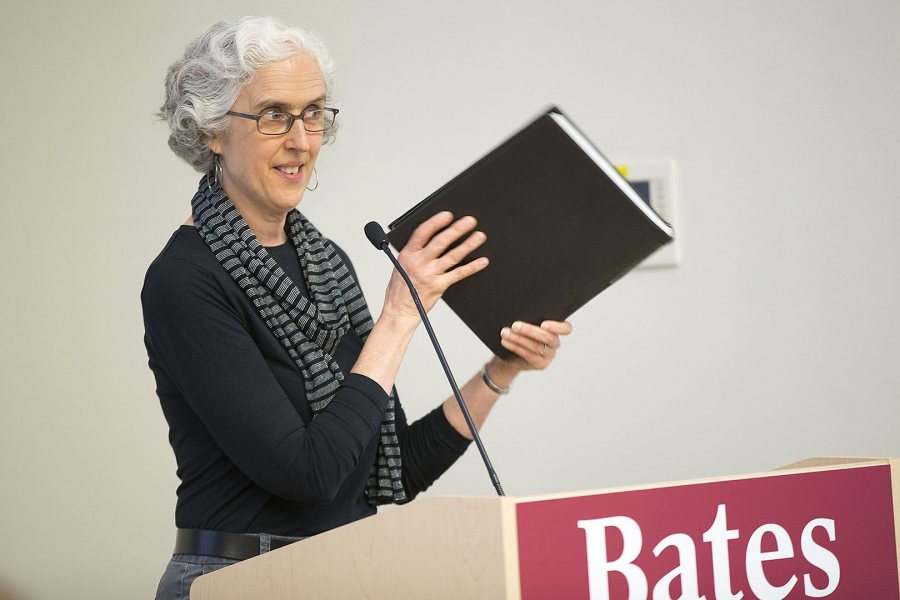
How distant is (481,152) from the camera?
2.73 m

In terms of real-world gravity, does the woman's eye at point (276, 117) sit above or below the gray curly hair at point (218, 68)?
below

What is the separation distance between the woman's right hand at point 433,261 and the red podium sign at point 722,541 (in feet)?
1.58

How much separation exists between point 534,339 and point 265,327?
0.41 meters

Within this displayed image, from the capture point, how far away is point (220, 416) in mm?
1223

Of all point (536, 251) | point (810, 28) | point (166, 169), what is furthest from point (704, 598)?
point (810, 28)

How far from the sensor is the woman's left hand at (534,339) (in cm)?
143

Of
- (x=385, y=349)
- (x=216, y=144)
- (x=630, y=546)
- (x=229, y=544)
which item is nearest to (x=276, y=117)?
(x=216, y=144)

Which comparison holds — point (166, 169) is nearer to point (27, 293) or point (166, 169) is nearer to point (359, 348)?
point (27, 293)

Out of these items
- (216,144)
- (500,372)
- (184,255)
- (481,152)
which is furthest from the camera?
(481,152)

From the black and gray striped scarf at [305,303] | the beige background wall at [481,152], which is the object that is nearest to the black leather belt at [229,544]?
the black and gray striped scarf at [305,303]

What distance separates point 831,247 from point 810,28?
672 mm

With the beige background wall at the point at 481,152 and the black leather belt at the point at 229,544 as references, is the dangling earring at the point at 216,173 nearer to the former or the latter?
the black leather belt at the point at 229,544

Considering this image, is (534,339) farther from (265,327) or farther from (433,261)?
(265,327)

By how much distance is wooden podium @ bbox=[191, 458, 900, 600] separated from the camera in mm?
850
